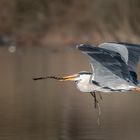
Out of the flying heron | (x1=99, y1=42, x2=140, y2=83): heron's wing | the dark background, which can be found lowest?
the flying heron

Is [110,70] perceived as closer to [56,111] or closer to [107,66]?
[107,66]

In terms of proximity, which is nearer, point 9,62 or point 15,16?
point 9,62

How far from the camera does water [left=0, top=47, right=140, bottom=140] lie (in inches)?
519

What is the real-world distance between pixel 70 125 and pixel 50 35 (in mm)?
26598

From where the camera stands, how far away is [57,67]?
1049 inches

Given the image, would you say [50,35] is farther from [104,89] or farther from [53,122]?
[104,89]

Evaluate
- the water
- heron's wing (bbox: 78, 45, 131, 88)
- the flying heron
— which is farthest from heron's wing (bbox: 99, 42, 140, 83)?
the water

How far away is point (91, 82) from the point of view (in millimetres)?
11555

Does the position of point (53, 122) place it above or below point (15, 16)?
below

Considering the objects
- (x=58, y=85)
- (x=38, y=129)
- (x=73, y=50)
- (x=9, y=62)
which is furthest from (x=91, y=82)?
(x=73, y=50)

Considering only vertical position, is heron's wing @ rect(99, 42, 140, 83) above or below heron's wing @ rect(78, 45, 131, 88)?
above

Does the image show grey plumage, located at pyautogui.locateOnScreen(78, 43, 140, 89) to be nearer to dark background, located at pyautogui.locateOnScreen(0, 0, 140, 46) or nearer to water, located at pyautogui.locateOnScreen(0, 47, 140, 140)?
water, located at pyautogui.locateOnScreen(0, 47, 140, 140)

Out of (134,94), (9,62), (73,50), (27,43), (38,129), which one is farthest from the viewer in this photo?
(27,43)

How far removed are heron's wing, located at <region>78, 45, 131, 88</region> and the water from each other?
1.46 meters
